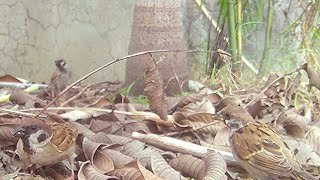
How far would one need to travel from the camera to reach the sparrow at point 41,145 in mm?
3131

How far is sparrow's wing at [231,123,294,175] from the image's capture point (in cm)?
314

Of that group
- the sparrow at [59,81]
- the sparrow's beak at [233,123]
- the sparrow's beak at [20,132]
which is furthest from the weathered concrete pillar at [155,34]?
the sparrow's beak at [20,132]

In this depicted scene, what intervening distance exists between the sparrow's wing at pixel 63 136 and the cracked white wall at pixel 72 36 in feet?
12.1

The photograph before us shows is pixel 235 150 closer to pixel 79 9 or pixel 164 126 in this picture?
pixel 164 126

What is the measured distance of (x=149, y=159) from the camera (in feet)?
11.0

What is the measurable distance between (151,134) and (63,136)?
21.6 inches

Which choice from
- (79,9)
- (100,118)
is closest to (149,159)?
(100,118)

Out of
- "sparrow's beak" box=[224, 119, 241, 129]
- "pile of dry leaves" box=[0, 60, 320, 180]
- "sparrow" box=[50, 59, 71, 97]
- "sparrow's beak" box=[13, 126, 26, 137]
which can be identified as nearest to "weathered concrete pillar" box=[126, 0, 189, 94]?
"sparrow" box=[50, 59, 71, 97]

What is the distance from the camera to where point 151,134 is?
11.9 ft

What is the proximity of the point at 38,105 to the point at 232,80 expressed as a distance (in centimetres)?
188

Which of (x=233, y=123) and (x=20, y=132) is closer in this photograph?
(x=20, y=132)

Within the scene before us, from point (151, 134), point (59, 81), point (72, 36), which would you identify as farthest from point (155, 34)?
point (151, 134)

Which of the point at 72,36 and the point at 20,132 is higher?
the point at 20,132

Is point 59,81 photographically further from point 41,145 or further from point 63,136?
point 41,145
